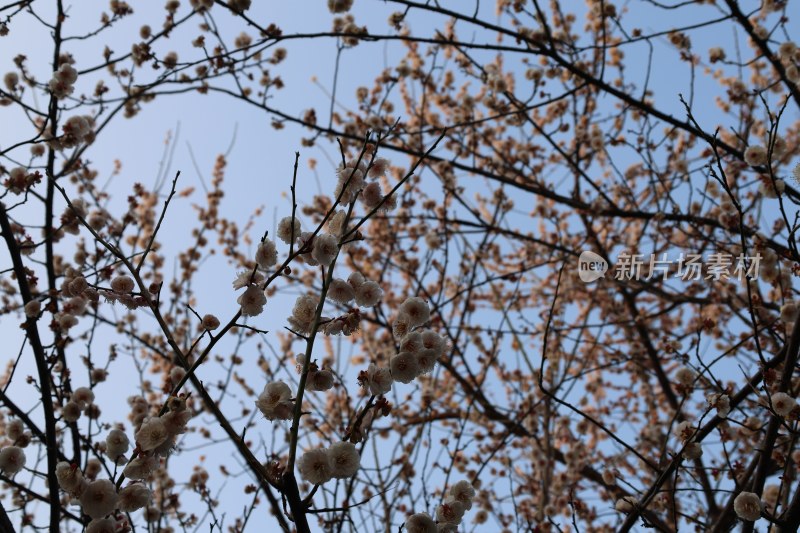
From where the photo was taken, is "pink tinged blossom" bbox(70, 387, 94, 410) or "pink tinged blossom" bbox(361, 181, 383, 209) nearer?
"pink tinged blossom" bbox(361, 181, 383, 209)

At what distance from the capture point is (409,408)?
7160 millimetres

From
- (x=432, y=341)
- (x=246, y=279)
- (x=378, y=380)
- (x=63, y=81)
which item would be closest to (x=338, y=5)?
(x=63, y=81)

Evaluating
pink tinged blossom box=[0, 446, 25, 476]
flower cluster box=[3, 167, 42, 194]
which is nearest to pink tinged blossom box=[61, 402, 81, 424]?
pink tinged blossom box=[0, 446, 25, 476]

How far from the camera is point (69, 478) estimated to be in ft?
6.61

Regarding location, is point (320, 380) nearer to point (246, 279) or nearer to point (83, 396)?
point (246, 279)

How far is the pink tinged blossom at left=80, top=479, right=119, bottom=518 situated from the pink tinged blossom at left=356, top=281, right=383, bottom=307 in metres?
0.96

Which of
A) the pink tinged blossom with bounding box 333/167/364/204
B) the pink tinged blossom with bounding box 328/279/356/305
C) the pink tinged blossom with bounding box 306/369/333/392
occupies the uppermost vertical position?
the pink tinged blossom with bounding box 333/167/364/204

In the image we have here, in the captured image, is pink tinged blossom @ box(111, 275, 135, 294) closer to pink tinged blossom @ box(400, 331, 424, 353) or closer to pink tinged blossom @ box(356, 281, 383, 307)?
pink tinged blossom @ box(356, 281, 383, 307)

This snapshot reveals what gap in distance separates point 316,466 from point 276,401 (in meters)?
0.22

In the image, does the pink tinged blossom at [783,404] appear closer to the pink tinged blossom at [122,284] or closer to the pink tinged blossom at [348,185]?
the pink tinged blossom at [348,185]

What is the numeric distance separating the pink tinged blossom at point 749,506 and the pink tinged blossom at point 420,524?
53.1 inches

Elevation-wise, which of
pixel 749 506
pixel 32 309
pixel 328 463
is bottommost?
pixel 749 506

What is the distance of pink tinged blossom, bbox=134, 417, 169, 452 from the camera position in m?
1.79

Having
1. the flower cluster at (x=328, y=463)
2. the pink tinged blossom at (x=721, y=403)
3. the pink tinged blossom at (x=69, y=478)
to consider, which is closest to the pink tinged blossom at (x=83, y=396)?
the pink tinged blossom at (x=69, y=478)
